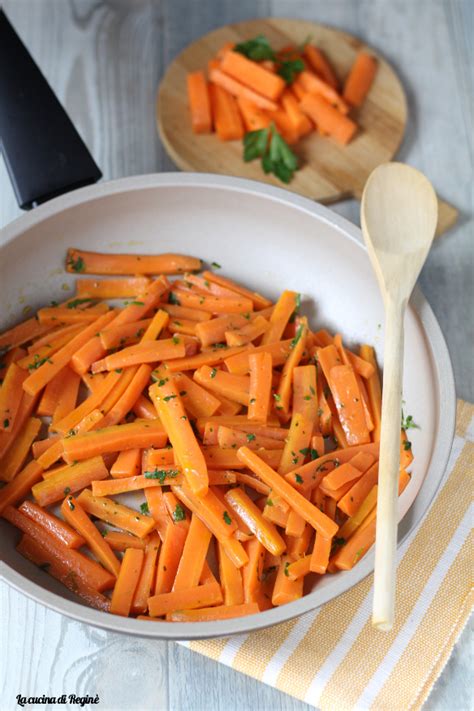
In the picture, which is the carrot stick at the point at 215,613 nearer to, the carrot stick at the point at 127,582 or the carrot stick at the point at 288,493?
the carrot stick at the point at 127,582

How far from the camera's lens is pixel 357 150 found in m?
2.82

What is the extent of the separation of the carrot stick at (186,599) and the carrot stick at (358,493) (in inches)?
13.0

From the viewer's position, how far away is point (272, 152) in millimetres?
2752

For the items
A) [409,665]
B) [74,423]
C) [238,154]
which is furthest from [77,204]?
[409,665]

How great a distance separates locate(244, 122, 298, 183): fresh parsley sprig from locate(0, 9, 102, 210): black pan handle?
696mm

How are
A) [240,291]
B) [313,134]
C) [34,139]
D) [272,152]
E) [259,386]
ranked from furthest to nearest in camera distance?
[313,134] < [272,152] < [240,291] < [34,139] < [259,386]

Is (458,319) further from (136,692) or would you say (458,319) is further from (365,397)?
(136,692)

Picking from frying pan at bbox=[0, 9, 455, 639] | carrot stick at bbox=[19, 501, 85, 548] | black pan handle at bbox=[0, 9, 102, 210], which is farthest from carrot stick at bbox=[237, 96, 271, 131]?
carrot stick at bbox=[19, 501, 85, 548]

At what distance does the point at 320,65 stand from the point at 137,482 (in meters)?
1.70

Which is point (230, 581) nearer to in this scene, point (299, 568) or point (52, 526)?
point (299, 568)

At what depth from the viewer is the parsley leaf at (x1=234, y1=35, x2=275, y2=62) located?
287cm

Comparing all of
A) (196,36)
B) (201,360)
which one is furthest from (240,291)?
(196,36)

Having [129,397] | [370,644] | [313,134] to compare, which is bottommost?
[370,644]

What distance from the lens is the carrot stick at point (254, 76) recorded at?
9.20 feet
